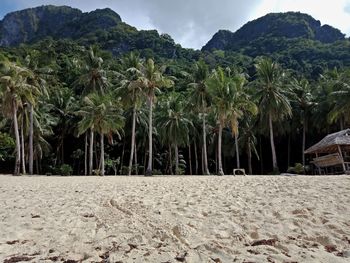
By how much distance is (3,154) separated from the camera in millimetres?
44969

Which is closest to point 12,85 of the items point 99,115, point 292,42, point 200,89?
point 99,115

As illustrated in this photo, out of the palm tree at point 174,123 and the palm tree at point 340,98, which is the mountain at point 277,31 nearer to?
the palm tree at point 340,98

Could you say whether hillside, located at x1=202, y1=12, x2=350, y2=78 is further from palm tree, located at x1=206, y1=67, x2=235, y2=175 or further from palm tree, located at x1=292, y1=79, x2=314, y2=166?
palm tree, located at x1=206, y1=67, x2=235, y2=175

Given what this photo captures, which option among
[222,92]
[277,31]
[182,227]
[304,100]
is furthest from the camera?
[277,31]

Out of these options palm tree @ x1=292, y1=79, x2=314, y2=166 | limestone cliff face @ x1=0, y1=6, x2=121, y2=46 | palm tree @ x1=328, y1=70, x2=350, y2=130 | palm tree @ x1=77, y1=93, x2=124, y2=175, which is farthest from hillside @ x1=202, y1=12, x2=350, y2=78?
palm tree @ x1=77, y1=93, x2=124, y2=175

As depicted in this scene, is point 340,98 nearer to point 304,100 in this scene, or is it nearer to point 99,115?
point 304,100

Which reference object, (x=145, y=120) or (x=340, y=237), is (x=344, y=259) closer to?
(x=340, y=237)

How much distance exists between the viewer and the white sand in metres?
6.62

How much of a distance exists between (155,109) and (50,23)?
119 metres

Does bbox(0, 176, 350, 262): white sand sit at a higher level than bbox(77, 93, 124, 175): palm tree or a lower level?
lower

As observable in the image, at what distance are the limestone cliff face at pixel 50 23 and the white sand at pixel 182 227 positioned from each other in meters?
117

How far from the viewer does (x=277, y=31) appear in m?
119

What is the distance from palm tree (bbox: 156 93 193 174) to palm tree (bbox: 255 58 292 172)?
Result: 792cm

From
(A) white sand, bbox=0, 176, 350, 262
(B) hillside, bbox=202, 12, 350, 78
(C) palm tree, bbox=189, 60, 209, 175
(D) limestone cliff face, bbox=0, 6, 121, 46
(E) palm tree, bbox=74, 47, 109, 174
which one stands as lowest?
(A) white sand, bbox=0, 176, 350, 262
